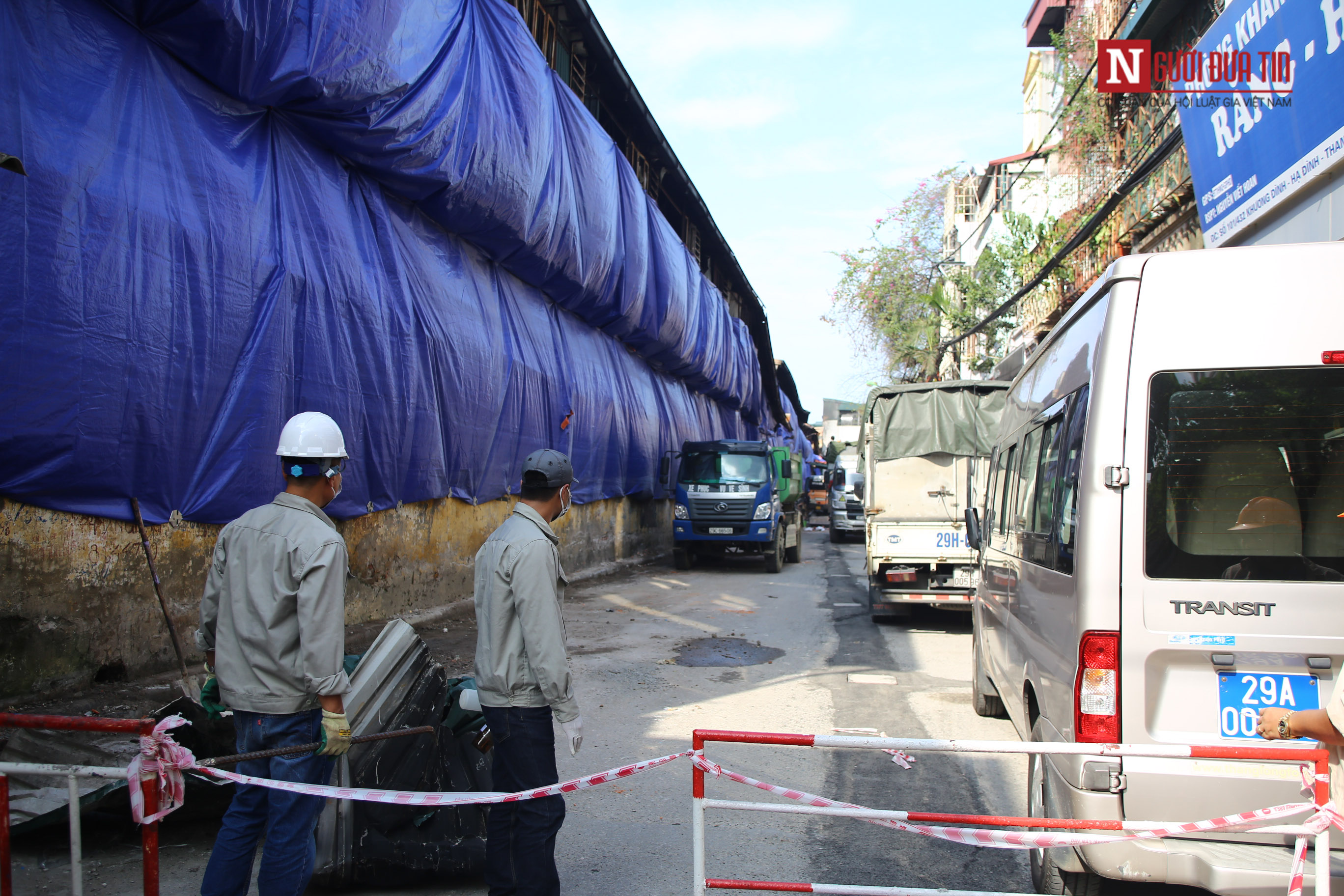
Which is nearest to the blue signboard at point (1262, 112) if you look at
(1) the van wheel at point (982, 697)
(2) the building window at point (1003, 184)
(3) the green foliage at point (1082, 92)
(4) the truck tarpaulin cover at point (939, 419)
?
(4) the truck tarpaulin cover at point (939, 419)

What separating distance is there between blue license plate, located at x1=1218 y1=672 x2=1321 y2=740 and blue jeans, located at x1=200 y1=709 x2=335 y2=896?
3.03 m

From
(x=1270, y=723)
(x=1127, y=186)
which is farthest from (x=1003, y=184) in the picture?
(x=1270, y=723)

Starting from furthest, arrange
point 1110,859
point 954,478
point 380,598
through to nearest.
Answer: point 954,478 < point 380,598 < point 1110,859

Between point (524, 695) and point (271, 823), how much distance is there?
89cm

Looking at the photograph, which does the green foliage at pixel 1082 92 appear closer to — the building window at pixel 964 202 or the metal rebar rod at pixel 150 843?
the metal rebar rod at pixel 150 843

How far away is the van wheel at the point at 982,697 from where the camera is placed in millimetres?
6480

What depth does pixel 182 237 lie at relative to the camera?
243 inches

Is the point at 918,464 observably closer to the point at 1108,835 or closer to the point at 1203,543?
the point at 1203,543

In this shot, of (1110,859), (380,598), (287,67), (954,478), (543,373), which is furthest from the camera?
(543,373)

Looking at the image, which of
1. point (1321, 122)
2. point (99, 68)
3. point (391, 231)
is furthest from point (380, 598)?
point (1321, 122)

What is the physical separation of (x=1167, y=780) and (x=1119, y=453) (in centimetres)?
109

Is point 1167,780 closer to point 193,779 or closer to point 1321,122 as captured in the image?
point 193,779

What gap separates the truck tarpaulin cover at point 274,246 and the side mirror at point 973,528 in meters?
5.47

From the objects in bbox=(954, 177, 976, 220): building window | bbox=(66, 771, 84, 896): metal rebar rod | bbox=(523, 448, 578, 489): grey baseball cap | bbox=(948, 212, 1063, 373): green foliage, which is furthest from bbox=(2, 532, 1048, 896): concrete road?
bbox=(954, 177, 976, 220): building window
